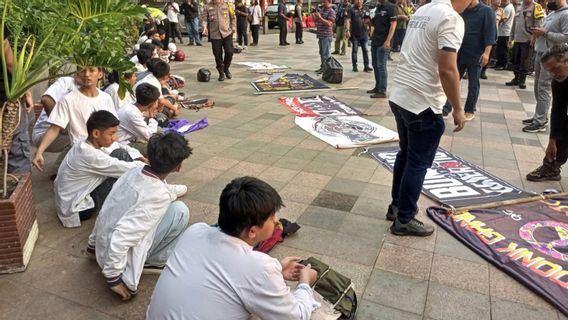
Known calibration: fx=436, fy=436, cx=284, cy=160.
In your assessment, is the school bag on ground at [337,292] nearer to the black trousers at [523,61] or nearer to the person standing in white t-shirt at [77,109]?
the person standing in white t-shirt at [77,109]

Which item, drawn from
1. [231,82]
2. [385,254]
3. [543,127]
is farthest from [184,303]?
[231,82]

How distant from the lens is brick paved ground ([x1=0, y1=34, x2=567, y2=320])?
252 centimetres

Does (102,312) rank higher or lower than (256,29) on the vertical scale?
lower

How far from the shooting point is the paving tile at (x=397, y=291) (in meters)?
2.52

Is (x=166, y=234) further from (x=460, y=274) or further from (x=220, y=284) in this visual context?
(x=460, y=274)

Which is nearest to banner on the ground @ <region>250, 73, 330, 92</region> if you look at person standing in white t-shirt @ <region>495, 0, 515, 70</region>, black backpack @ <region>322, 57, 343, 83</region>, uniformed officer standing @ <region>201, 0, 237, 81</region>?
black backpack @ <region>322, 57, 343, 83</region>

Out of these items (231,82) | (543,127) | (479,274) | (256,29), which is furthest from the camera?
(256,29)

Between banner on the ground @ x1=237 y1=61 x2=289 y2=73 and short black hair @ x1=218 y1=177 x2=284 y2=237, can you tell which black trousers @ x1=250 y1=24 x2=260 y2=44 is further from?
short black hair @ x1=218 y1=177 x2=284 y2=237

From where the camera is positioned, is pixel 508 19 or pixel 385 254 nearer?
pixel 385 254

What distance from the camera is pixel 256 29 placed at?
52.7ft

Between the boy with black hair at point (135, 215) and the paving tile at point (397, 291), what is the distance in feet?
4.37

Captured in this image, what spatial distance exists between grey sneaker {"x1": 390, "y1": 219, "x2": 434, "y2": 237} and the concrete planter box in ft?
8.35

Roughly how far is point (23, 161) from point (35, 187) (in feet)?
1.76

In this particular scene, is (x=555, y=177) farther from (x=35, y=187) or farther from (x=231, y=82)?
(x=231, y=82)
